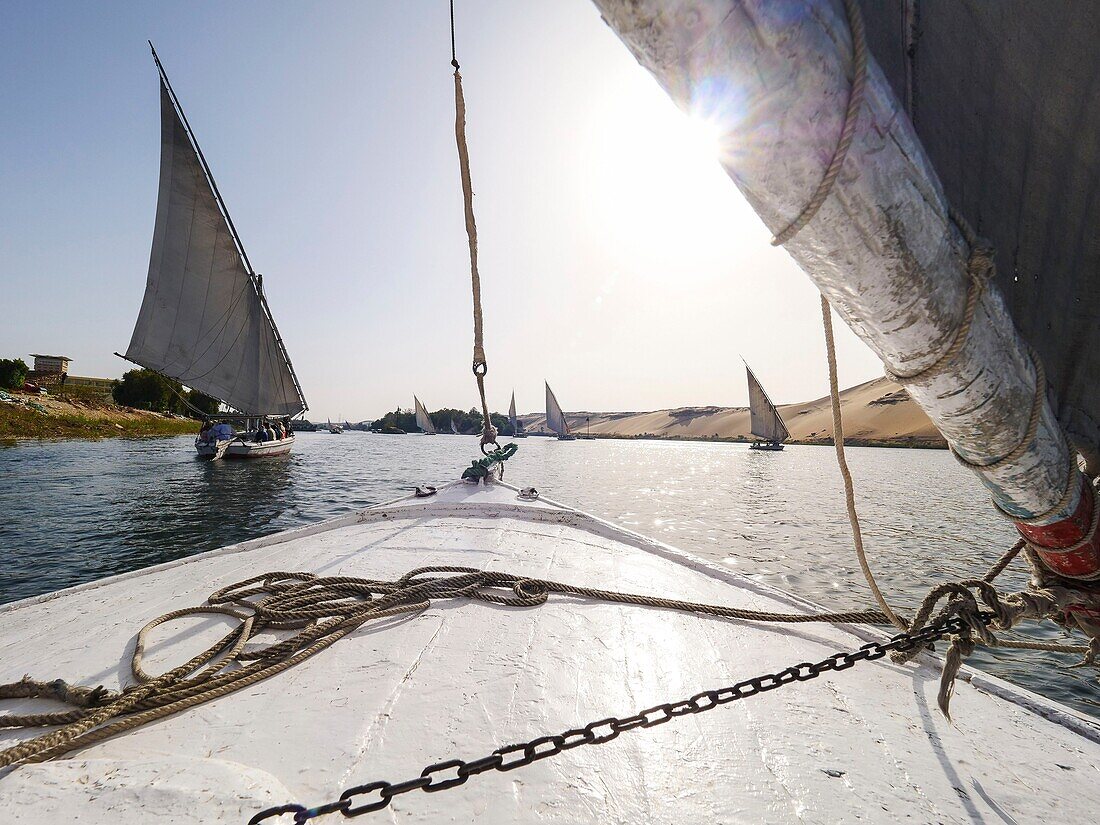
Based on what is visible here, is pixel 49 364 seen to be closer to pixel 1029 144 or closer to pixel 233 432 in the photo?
pixel 233 432

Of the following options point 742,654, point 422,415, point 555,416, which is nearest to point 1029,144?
point 742,654

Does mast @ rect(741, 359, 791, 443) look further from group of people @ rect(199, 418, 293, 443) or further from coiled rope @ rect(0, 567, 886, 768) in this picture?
coiled rope @ rect(0, 567, 886, 768)

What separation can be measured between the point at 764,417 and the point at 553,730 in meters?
64.1

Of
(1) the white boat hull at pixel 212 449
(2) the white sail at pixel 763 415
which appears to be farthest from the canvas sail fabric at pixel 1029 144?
(2) the white sail at pixel 763 415

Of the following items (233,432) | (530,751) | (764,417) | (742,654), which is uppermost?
(764,417)

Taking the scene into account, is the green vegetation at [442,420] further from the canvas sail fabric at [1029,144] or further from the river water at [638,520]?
the canvas sail fabric at [1029,144]

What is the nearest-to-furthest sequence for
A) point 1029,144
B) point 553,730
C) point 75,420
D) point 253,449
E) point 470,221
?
1. point 1029,144
2. point 553,730
3. point 470,221
4. point 253,449
5. point 75,420

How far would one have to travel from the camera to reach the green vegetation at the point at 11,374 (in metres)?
46.5

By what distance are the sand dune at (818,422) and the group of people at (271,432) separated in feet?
158

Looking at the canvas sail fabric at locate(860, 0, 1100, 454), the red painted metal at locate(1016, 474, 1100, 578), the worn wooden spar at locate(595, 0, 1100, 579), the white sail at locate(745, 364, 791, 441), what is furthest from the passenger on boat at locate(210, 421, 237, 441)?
the white sail at locate(745, 364, 791, 441)

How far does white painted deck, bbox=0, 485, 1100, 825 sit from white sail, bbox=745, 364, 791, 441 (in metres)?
59.8

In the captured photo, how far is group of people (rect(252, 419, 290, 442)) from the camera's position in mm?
30291

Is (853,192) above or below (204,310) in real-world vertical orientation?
below

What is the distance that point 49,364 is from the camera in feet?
188
